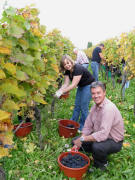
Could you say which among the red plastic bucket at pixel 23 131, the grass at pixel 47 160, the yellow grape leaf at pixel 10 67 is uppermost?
the yellow grape leaf at pixel 10 67

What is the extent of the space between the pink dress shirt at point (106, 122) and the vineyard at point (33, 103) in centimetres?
51

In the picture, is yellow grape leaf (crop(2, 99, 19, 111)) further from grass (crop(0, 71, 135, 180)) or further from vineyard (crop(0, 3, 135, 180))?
grass (crop(0, 71, 135, 180))

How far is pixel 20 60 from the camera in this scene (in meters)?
1.20

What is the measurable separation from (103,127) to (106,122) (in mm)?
77

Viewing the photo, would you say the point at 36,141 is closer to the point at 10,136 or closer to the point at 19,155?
the point at 19,155

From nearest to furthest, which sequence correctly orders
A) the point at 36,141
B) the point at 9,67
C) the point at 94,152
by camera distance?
the point at 9,67 < the point at 94,152 < the point at 36,141

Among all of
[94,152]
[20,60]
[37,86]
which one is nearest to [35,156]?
[94,152]

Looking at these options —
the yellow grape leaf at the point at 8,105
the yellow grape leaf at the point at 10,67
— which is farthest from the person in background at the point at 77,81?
the yellow grape leaf at the point at 10,67

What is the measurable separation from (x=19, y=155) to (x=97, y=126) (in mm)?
1305

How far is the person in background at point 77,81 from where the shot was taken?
3.17 metres

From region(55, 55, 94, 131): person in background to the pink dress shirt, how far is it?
32.3 inches

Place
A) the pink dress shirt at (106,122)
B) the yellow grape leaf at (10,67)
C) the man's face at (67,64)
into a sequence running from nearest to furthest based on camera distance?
1. the yellow grape leaf at (10,67)
2. the pink dress shirt at (106,122)
3. the man's face at (67,64)

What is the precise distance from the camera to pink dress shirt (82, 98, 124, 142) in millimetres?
2314

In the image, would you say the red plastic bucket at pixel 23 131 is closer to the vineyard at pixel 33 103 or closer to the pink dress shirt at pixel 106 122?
the vineyard at pixel 33 103
